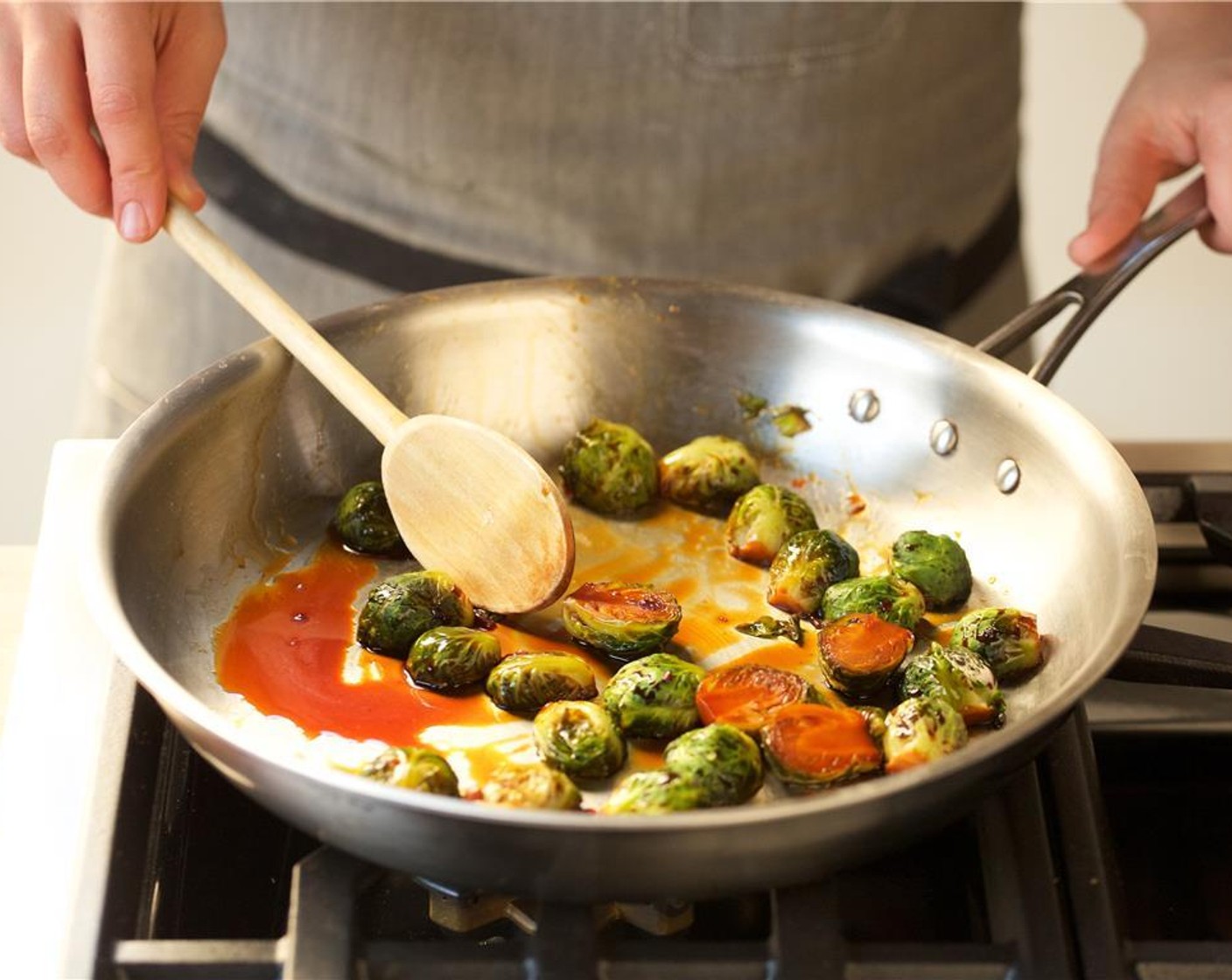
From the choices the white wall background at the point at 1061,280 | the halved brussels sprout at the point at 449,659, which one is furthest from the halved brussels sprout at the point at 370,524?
the white wall background at the point at 1061,280

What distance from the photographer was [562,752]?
4.20 ft

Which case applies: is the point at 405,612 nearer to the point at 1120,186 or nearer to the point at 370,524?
the point at 370,524

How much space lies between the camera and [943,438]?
5.49ft

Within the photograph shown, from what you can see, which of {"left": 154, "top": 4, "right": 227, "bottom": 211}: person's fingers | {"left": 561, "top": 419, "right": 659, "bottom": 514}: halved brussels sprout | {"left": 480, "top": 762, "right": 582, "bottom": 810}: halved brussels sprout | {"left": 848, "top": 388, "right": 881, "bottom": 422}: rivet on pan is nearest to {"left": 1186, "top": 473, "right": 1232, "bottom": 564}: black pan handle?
{"left": 848, "top": 388, "right": 881, "bottom": 422}: rivet on pan

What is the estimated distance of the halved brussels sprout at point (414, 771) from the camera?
1183 mm

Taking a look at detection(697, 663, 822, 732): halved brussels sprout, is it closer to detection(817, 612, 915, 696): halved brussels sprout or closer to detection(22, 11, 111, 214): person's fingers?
detection(817, 612, 915, 696): halved brussels sprout

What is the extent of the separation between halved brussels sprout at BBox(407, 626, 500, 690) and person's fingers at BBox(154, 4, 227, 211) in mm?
566

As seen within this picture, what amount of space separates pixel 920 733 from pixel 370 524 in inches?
25.1

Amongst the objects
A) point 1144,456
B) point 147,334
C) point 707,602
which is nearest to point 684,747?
point 707,602

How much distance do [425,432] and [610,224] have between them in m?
0.69

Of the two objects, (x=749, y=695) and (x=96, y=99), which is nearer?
(x=749, y=695)

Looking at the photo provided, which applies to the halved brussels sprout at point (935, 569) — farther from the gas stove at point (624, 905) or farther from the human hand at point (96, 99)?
the human hand at point (96, 99)

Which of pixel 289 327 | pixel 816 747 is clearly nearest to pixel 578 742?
pixel 816 747

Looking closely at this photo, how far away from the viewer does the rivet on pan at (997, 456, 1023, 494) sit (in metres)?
1.61
